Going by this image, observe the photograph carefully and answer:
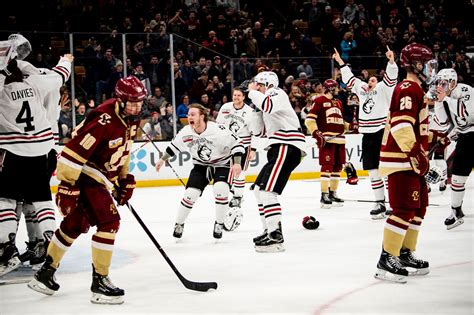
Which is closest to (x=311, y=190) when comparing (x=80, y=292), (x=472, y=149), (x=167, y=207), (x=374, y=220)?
(x=167, y=207)

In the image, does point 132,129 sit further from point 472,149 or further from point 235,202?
point 235,202

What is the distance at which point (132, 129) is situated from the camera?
438cm

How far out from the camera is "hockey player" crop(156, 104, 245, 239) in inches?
260

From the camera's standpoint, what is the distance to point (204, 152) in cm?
666

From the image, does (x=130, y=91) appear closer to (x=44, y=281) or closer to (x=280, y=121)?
(x=44, y=281)

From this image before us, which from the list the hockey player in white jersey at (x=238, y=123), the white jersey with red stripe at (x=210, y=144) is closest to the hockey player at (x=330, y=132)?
the hockey player in white jersey at (x=238, y=123)

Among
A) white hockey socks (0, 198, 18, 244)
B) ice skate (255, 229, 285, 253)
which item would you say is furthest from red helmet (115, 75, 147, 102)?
ice skate (255, 229, 285, 253)

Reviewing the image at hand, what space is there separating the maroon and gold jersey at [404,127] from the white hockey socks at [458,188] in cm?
231

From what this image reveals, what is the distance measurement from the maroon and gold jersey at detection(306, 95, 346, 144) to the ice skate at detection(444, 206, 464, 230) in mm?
2525

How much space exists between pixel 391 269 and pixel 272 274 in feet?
2.70

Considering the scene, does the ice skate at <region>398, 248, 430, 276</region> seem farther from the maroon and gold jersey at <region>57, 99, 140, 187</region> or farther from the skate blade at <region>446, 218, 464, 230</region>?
the skate blade at <region>446, 218, 464, 230</region>

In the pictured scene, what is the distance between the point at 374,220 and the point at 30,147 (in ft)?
12.7

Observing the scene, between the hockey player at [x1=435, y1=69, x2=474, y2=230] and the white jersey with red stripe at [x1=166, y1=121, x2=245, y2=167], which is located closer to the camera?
the white jersey with red stripe at [x1=166, y1=121, x2=245, y2=167]

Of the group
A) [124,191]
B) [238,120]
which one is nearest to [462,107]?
[238,120]
